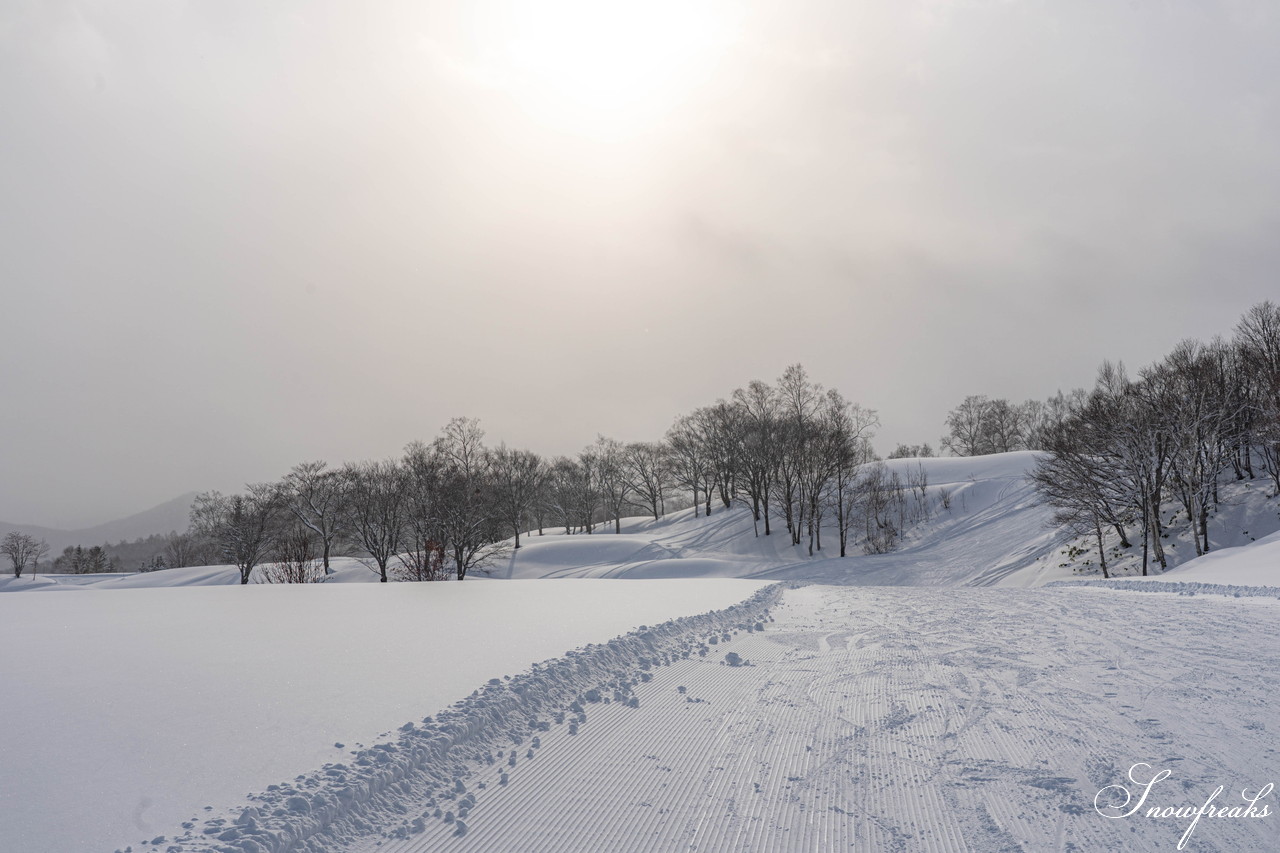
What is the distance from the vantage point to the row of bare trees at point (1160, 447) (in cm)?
2405

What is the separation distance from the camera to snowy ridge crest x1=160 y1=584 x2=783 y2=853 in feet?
9.50

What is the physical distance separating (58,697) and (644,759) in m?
4.12

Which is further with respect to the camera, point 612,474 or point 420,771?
point 612,474

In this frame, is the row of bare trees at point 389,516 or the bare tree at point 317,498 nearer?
the row of bare trees at point 389,516

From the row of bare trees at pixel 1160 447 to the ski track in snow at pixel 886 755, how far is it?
2043cm

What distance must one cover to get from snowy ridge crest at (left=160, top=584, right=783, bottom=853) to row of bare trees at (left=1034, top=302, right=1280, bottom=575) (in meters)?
24.2

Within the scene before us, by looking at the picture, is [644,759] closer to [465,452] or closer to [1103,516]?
[1103,516]

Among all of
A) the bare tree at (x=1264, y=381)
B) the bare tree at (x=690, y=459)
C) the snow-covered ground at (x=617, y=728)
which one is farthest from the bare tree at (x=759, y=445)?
the snow-covered ground at (x=617, y=728)

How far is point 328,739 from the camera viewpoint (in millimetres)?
3930

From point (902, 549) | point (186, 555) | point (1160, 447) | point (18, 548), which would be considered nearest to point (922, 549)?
point (902, 549)

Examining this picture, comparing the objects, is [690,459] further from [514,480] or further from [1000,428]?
[1000,428]

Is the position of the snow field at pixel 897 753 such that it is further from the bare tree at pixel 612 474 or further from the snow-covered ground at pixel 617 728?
the bare tree at pixel 612 474

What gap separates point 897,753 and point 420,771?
9.54 ft

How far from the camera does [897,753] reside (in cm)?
404
